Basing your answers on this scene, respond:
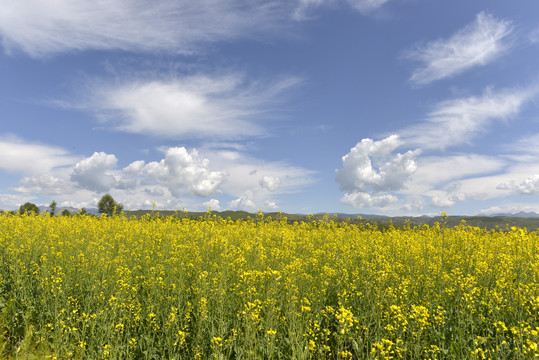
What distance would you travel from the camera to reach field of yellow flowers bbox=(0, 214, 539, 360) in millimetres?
3934

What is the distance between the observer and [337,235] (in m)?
11.0

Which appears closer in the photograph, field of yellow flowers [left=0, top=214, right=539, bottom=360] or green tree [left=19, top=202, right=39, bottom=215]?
field of yellow flowers [left=0, top=214, right=539, bottom=360]

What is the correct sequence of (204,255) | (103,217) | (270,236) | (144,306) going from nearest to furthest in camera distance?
(144,306) → (204,255) → (270,236) → (103,217)

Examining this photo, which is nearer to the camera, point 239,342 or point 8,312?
point 239,342

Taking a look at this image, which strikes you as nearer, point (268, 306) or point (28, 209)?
point (268, 306)

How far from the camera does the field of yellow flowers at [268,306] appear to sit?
12.9 ft

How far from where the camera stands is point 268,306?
4.51 metres

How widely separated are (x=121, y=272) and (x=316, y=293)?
142 inches

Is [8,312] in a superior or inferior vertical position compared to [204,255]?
inferior

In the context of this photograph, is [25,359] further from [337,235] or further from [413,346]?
[337,235]

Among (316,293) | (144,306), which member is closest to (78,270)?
(144,306)

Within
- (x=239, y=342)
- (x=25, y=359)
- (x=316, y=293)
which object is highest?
(x=316, y=293)

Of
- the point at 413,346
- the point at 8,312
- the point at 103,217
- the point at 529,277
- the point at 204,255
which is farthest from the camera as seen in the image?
the point at 103,217

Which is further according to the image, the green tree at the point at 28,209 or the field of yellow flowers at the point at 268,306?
the green tree at the point at 28,209
